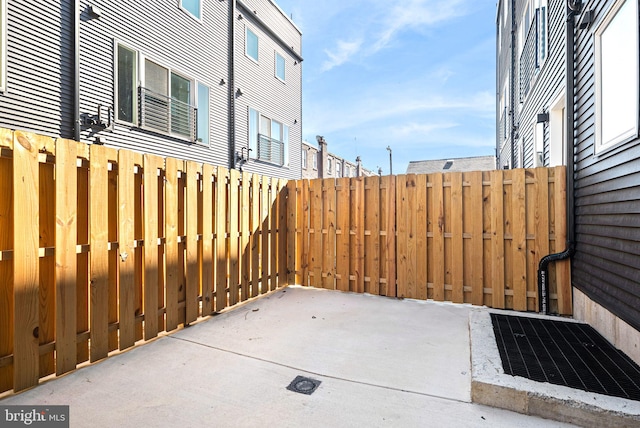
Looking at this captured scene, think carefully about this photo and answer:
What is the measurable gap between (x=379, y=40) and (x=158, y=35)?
1105 centimetres

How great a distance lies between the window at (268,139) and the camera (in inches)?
388

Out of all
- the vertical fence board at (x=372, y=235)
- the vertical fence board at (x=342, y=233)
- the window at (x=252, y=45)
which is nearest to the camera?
the vertical fence board at (x=372, y=235)

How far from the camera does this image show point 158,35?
22.2ft

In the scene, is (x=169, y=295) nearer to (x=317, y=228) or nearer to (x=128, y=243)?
(x=128, y=243)

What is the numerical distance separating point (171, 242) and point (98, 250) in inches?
28.7

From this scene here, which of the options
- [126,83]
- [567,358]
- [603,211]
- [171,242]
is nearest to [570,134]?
[603,211]

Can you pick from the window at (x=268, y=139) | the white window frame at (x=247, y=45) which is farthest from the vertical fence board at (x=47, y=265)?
the white window frame at (x=247, y=45)

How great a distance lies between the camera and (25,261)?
2129 millimetres

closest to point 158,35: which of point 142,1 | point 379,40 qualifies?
point 142,1

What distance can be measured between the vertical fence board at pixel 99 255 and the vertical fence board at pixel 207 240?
1111mm

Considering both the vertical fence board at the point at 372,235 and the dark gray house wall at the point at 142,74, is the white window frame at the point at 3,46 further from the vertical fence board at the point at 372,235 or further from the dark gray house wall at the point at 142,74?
the vertical fence board at the point at 372,235

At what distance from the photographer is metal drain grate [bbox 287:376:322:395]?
2.21m

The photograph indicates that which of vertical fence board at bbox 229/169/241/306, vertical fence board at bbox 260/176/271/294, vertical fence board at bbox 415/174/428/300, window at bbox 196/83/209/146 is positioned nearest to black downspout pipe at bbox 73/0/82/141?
window at bbox 196/83/209/146

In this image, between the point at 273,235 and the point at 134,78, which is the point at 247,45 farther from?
the point at 273,235
